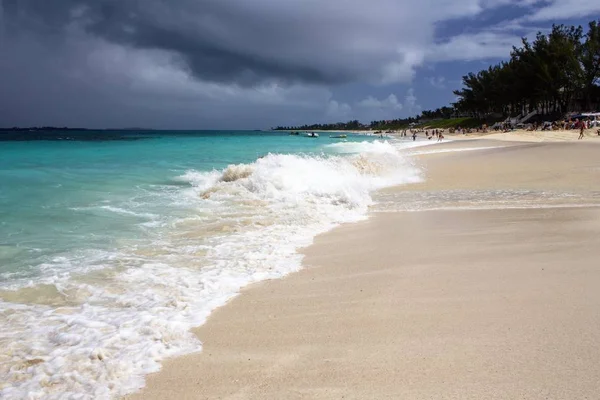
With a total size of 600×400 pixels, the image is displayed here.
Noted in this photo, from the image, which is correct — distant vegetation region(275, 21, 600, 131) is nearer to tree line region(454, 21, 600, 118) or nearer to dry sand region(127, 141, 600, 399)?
tree line region(454, 21, 600, 118)

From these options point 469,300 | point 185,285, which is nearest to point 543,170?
point 469,300

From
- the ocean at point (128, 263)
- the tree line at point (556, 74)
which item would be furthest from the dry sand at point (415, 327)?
the tree line at point (556, 74)

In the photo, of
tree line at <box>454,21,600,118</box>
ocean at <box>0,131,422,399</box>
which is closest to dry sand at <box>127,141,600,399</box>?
ocean at <box>0,131,422,399</box>

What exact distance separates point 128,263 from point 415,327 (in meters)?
3.93

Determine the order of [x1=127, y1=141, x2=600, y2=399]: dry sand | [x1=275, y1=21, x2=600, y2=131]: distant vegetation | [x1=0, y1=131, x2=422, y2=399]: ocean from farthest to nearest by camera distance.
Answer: [x1=275, y1=21, x2=600, y2=131]: distant vegetation, [x1=0, y1=131, x2=422, y2=399]: ocean, [x1=127, y1=141, x2=600, y2=399]: dry sand

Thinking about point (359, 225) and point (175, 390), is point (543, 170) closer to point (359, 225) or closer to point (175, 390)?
point (359, 225)

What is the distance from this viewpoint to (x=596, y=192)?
11.9m

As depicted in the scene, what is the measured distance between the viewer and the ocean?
10.8 feet

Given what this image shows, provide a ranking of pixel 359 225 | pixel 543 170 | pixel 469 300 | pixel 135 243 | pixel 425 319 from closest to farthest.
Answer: pixel 425 319 < pixel 469 300 < pixel 135 243 < pixel 359 225 < pixel 543 170

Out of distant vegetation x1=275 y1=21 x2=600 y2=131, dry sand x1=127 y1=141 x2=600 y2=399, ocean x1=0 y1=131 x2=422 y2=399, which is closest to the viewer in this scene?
dry sand x1=127 y1=141 x2=600 y2=399

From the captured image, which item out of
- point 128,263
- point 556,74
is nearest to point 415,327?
point 128,263

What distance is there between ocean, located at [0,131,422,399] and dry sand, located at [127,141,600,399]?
0.37 m

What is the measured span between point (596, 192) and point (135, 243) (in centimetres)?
1168

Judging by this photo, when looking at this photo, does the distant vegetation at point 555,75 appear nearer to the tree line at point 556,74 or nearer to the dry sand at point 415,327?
the tree line at point 556,74
